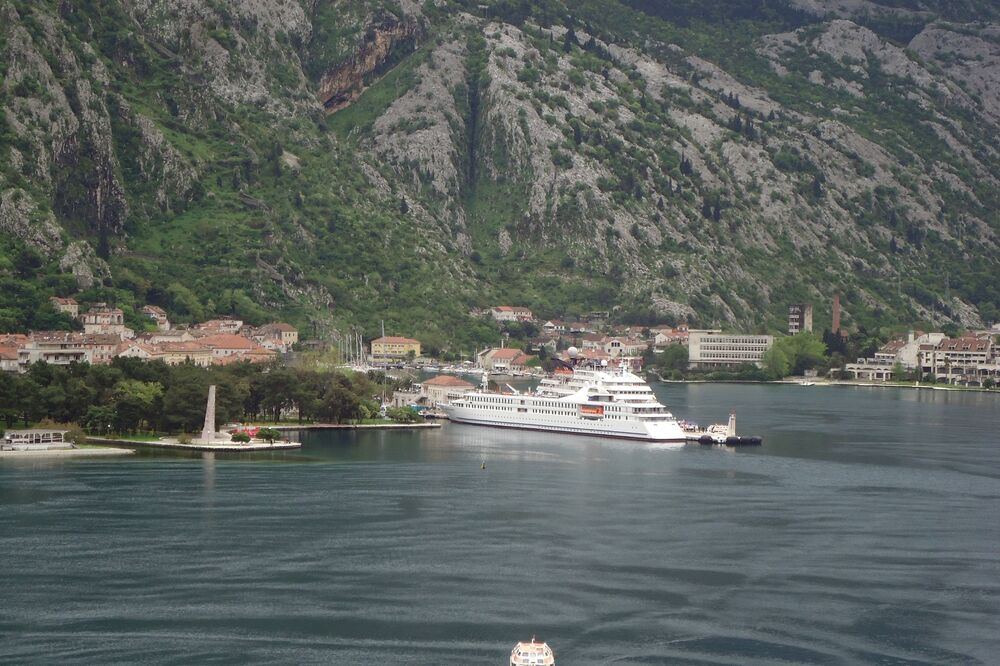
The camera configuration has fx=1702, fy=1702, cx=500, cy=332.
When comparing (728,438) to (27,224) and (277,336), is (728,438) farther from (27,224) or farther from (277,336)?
(27,224)

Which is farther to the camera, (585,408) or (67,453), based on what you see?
(585,408)

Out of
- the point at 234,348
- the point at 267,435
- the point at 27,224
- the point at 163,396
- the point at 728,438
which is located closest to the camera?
the point at 267,435

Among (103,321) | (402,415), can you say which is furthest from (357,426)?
(103,321)

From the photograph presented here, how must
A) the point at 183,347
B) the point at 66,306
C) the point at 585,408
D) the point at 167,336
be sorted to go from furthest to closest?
the point at 167,336, the point at 66,306, the point at 183,347, the point at 585,408

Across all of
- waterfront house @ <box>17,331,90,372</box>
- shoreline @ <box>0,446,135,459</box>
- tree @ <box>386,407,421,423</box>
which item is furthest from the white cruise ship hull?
shoreline @ <box>0,446,135,459</box>

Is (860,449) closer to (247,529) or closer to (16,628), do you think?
(247,529)

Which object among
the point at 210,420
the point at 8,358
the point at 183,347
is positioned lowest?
the point at 210,420

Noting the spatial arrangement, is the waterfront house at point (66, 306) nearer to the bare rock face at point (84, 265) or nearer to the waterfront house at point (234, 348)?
the bare rock face at point (84, 265)

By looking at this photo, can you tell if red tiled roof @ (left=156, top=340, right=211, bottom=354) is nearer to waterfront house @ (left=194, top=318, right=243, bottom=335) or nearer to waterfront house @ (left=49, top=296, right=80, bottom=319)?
waterfront house @ (left=49, top=296, right=80, bottom=319)
